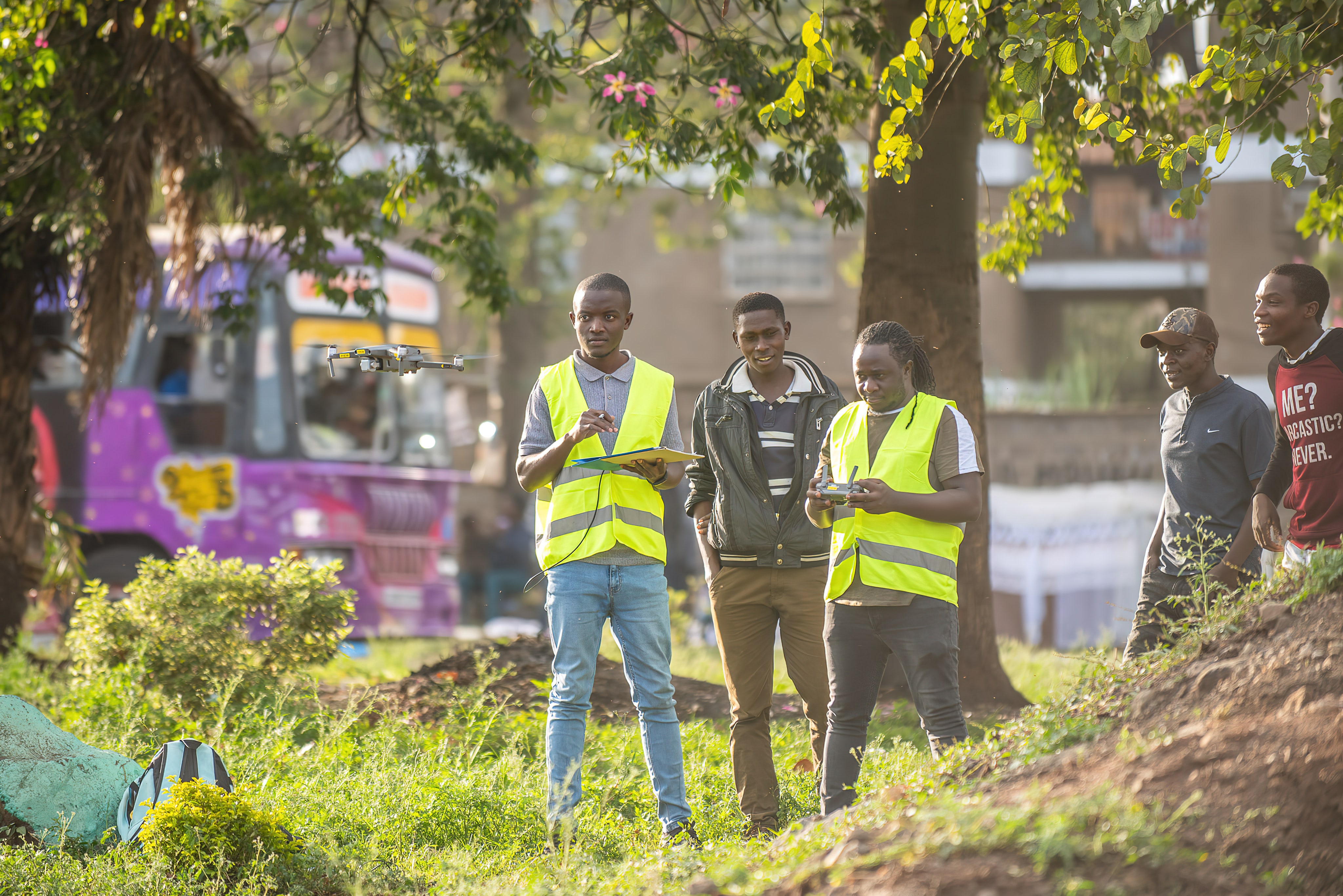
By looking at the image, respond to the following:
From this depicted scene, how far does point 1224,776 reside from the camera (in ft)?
9.12


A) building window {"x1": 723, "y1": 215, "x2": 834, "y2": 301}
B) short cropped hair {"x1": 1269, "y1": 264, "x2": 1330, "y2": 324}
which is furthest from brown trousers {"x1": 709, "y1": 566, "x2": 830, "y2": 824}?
building window {"x1": 723, "y1": 215, "x2": 834, "y2": 301}

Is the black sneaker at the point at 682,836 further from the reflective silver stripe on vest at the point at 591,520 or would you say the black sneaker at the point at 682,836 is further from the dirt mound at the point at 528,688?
the dirt mound at the point at 528,688

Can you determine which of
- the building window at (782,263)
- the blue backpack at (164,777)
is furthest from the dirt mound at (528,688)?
the building window at (782,263)

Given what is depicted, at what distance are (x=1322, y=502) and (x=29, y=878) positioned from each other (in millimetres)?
4344

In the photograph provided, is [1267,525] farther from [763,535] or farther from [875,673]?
[763,535]

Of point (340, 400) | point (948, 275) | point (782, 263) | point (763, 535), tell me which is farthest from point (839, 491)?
point (782, 263)

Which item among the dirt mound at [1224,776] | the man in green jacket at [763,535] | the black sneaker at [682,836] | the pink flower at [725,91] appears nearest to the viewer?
the dirt mound at [1224,776]

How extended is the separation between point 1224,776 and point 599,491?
2170 millimetres

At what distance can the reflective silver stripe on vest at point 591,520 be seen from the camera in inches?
164

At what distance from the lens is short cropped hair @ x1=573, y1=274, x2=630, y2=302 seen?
13.9 ft

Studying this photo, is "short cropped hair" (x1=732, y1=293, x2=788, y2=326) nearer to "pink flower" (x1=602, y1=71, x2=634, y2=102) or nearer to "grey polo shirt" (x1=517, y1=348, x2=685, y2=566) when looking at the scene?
"grey polo shirt" (x1=517, y1=348, x2=685, y2=566)

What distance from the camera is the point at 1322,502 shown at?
3.99m

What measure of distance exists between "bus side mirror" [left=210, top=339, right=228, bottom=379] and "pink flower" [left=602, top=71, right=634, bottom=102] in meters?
6.94

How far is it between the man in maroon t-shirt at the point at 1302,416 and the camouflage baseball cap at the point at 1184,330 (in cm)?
27
